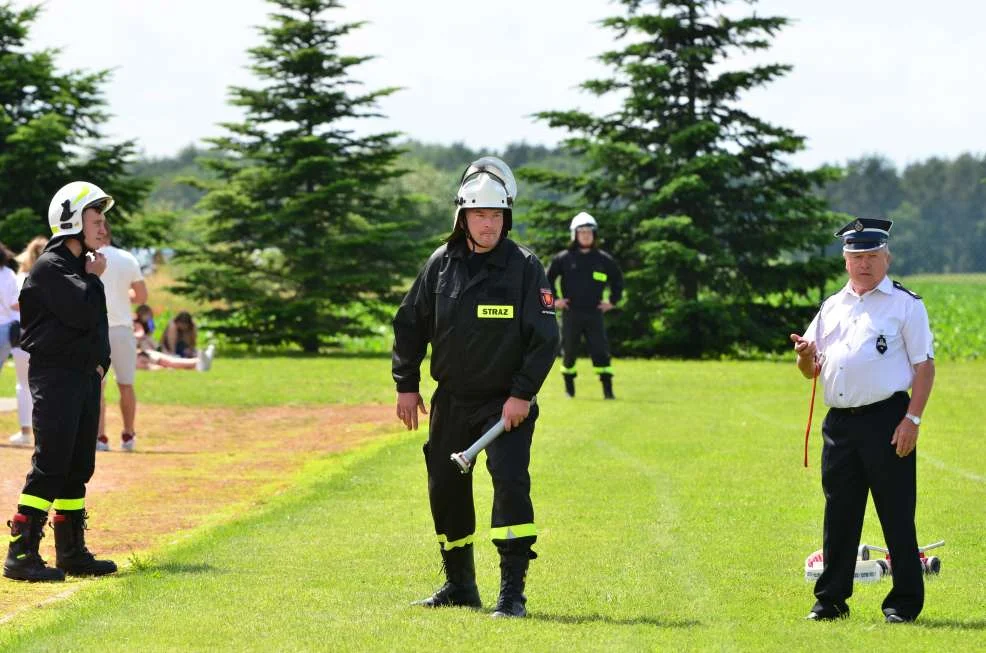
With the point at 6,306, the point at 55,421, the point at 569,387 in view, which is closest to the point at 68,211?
the point at 55,421

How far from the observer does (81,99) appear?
3675 centimetres

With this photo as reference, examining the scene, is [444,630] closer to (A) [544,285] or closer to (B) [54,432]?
(A) [544,285]

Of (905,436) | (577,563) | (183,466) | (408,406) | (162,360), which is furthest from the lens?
(162,360)

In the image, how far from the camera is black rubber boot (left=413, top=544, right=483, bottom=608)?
761cm

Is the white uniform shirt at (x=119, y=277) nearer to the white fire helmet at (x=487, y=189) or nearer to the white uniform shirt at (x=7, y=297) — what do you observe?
the white uniform shirt at (x=7, y=297)

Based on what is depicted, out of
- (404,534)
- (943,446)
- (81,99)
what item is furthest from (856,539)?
(81,99)

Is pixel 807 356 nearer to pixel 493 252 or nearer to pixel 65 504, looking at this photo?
pixel 493 252

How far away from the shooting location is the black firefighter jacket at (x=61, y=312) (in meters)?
8.55

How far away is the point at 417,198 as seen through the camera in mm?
36406

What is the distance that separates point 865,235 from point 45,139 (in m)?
30.5

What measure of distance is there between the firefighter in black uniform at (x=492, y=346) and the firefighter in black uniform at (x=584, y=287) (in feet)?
43.7

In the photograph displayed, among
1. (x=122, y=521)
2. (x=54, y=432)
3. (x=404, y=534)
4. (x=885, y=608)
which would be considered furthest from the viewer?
(x=122, y=521)

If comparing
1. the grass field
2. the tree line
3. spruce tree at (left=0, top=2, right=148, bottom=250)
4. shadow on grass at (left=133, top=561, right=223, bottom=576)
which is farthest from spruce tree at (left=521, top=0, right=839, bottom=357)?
shadow on grass at (left=133, top=561, right=223, bottom=576)

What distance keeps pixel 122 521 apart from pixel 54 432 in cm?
276
